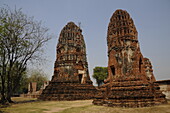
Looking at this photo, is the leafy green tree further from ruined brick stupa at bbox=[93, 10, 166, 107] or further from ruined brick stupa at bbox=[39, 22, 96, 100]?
ruined brick stupa at bbox=[93, 10, 166, 107]

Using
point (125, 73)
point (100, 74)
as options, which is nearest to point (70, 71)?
point (125, 73)

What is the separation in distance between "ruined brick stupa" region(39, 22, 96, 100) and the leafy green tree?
2872 centimetres

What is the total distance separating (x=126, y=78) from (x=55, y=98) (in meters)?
9.94

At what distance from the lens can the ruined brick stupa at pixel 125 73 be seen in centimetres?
1004

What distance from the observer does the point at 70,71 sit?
66.0 ft

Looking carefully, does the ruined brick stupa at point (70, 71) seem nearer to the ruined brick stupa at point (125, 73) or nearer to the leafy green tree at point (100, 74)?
the ruined brick stupa at point (125, 73)

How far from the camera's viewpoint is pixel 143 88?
10.3m

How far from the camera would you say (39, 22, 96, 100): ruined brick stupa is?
18.3m

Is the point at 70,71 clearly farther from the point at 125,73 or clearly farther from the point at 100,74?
the point at 100,74

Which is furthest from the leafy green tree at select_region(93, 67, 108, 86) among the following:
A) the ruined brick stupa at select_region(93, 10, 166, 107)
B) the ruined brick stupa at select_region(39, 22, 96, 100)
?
the ruined brick stupa at select_region(93, 10, 166, 107)

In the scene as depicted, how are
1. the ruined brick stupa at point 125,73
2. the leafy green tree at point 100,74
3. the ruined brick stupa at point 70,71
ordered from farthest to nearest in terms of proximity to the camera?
1. the leafy green tree at point 100,74
2. the ruined brick stupa at point 70,71
3. the ruined brick stupa at point 125,73

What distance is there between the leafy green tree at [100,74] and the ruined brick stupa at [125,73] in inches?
1465

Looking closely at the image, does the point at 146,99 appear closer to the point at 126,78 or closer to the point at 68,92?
the point at 126,78

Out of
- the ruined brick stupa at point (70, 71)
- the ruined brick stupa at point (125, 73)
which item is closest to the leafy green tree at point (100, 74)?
the ruined brick stupa at point (70, 71)
